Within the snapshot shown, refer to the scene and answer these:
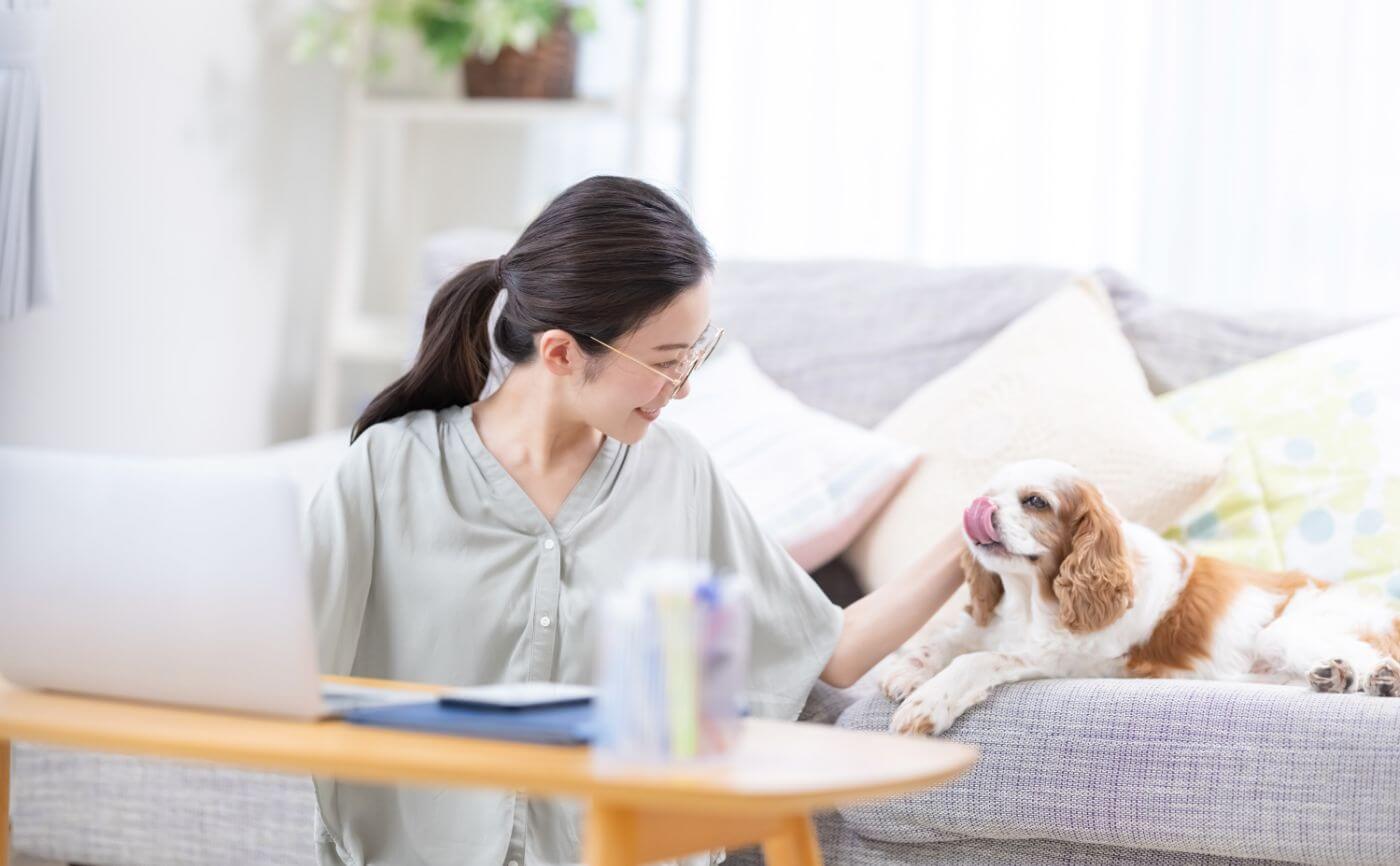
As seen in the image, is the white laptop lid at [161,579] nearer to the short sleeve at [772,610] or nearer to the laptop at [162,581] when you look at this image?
the laptop at [162,581]

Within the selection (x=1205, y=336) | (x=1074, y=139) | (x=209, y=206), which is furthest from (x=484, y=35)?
(x=1205, y=336)

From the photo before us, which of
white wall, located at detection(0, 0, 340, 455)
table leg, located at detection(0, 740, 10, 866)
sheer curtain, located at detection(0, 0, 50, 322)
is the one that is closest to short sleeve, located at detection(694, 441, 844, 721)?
table leg, located at detection(0, 740, 10, 866)

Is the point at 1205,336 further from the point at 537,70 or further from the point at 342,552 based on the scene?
the point at 537,70

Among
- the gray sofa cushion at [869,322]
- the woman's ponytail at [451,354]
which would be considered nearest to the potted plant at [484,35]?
the gray sofa cushion at [869,322]

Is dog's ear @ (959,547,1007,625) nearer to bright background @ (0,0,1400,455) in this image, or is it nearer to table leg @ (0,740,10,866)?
table leg @ (0,740,10,866)

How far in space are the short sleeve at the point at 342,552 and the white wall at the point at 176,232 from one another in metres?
1.44

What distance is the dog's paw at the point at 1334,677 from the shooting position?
1.50 metres

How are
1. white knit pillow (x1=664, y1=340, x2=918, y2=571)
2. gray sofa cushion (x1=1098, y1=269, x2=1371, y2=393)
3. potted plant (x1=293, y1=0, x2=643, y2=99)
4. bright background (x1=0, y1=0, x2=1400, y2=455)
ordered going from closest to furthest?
white knit pillow (x1=664, y1=340, x2=918, y2=571), gray sofa cushion (x1=1098, y1=269, x2=1371, y2=393), bright background (x1=0, y1=0, x2=1400, y2=455), potted plant (x1=293, y1=0, x2=643, y2=99)

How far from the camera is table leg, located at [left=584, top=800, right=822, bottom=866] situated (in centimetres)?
87

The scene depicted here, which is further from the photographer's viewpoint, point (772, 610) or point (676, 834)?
point (772, 610)

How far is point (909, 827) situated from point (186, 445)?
2.15 metres

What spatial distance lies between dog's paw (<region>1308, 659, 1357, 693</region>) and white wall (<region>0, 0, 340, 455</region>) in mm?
2261

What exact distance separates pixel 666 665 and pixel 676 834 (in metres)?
0.12

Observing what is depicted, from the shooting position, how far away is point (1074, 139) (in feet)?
10.3
